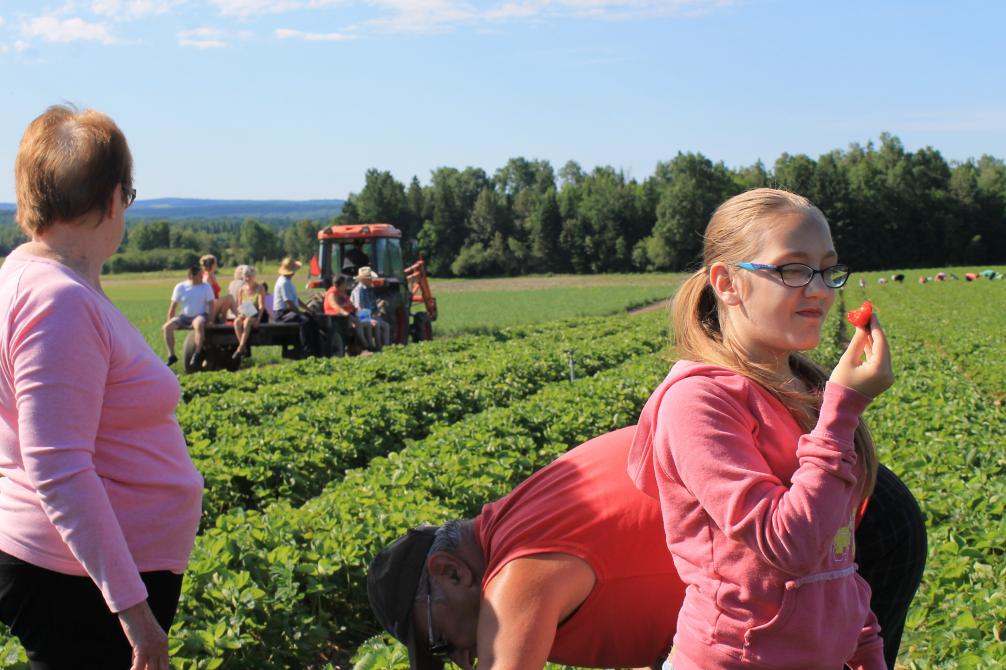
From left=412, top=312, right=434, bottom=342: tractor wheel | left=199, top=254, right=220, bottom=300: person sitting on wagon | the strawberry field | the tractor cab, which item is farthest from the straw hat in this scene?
left=412, top=312, right=434, bottom=342: tractor wheel

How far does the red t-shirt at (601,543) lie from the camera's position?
6.49ft

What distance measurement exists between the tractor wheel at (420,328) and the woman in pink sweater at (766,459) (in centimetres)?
1922

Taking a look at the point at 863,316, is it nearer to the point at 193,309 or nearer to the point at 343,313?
the point at 193,309

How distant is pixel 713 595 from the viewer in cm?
182

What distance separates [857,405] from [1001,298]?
3666 cm

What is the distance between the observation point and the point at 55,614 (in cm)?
214

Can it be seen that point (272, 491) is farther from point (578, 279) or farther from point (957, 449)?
point (578, 279)

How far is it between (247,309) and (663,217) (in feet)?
222

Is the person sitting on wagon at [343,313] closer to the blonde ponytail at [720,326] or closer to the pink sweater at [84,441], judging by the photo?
the pink sweater at [84,441]

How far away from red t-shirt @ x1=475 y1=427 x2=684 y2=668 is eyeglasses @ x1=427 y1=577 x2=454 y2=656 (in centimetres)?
13

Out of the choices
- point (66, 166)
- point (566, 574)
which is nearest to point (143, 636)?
point (566, 574)

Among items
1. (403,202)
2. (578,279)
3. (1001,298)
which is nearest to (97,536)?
(1001,298)

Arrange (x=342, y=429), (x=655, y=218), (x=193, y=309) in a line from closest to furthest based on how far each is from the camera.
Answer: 1. (x=342, y=429)
2. (x=193, y=309)
3. (x=655, y=218)

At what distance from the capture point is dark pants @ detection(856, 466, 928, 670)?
2211 millimetres
